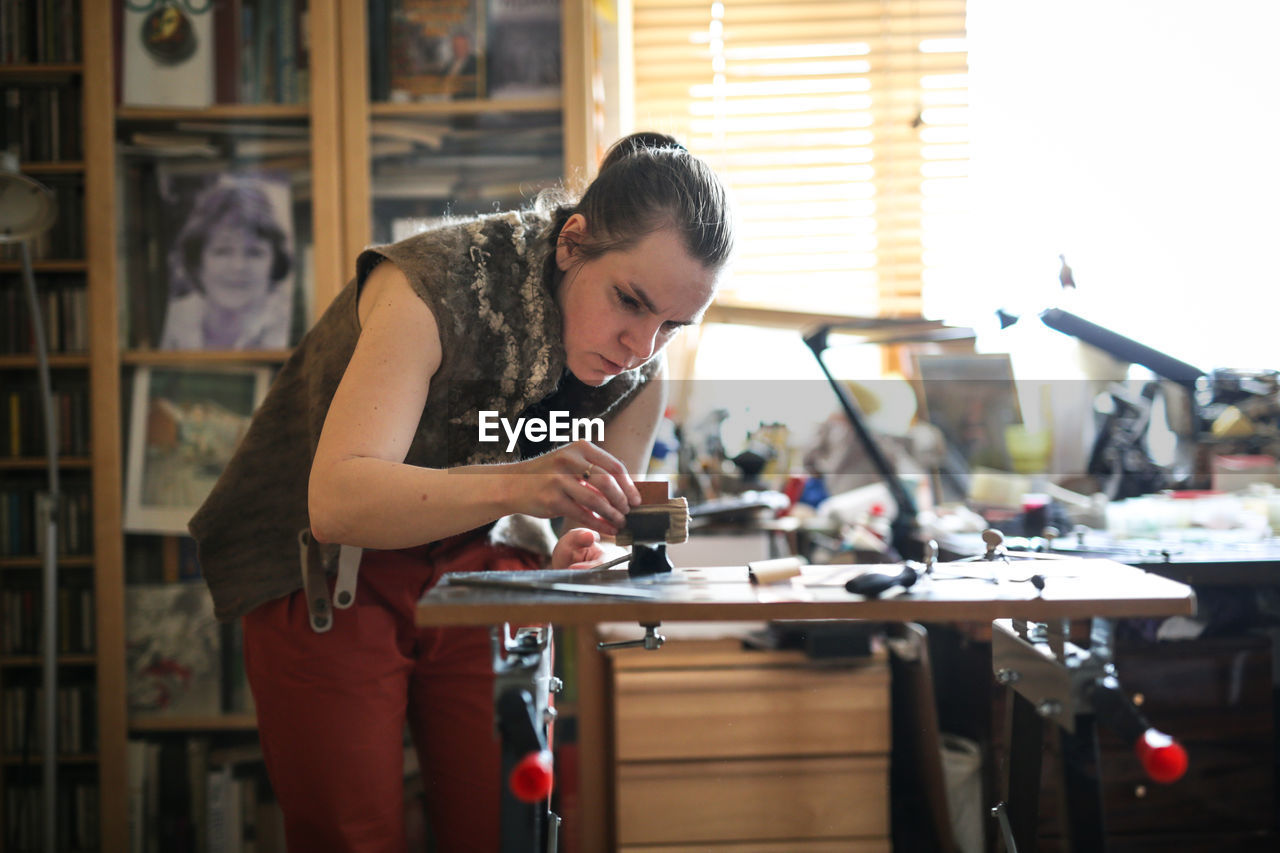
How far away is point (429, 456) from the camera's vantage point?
3.31ft

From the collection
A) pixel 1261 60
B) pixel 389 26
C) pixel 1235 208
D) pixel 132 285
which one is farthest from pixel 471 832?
pixel 1261 60

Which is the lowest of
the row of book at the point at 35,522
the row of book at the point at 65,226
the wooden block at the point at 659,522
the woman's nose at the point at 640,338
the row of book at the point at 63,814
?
the row of book at the point at 63,814

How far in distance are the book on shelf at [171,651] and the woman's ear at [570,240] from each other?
1.14 meters

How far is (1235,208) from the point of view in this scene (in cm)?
185

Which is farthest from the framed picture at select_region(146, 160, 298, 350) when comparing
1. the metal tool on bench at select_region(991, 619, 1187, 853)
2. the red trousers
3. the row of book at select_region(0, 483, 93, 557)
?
the metal tool on bench at select_region(991, 619, 1187, 853)

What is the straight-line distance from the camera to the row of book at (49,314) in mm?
1699

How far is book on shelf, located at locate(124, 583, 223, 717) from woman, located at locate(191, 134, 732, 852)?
766 mm

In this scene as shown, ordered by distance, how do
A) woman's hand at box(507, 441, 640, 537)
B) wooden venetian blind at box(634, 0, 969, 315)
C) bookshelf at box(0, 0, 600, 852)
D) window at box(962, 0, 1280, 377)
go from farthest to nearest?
wooden venetian blind at box(634, 0, 969, 315), window at box(962, 0, 1280, 377), bookshelf at box(0, 0, 600, 852), woman's hand at box(507, 441, 640, 537)

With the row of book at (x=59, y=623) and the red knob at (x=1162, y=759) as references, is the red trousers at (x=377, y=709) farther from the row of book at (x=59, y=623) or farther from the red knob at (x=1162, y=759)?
the row of book at (x=59, y=623)

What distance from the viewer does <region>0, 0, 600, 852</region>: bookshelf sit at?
1668 mm

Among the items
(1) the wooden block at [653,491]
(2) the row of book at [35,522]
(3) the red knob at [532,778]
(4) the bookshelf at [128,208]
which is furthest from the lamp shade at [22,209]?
(3) the red knob at [532,778]

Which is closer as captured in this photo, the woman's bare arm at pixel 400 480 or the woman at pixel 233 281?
the woman's bare arm at pixel 400 480

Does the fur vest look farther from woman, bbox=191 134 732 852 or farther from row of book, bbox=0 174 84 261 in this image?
row of book, bbox=0 174 84 261

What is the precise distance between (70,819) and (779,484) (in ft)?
5.13
